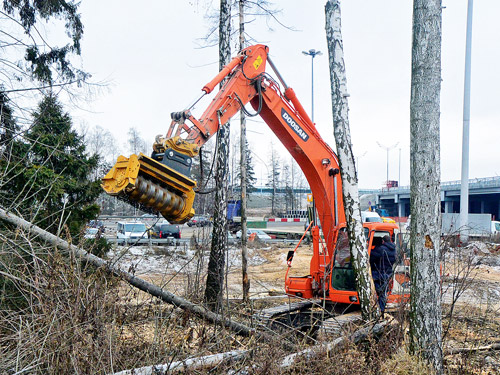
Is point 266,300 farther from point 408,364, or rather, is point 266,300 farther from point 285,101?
point 408,364

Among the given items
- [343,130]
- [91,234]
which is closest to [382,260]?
[343,130]

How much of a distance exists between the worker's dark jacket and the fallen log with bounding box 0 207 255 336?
3069mm

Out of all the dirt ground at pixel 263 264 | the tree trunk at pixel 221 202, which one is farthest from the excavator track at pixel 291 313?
the dirt ground at pixel 263 264

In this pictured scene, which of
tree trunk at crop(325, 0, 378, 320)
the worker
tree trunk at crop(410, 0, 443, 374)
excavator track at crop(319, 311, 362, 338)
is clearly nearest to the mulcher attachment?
excavator track at crop(319, 311, 362, 338)

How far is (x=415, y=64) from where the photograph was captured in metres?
5.25

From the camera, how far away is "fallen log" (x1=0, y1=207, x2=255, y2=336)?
179 inches

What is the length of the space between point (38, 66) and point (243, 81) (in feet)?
11.9

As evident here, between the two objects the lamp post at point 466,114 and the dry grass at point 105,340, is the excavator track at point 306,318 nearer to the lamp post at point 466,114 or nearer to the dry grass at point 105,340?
the dry grass at point 105,340

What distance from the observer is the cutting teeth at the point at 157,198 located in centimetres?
507

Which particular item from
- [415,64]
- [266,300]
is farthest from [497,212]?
[415,64]

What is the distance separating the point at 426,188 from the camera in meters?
5.07

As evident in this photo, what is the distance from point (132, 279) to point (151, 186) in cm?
107

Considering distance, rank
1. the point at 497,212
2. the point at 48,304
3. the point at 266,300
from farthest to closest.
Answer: the point at 497,212 → the point at 266,300 → the point at 48,304

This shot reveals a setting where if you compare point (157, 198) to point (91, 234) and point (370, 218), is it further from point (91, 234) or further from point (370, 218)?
point (370, 218)
